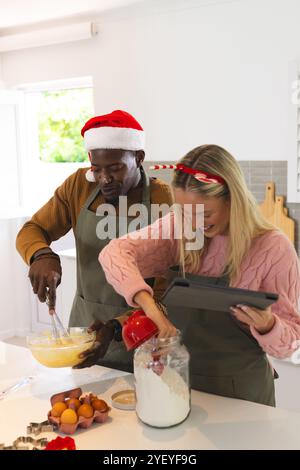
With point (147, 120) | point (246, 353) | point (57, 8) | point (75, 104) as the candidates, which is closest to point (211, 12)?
point (147, 120)

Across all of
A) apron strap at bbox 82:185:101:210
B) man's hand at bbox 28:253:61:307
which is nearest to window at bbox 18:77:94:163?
apron strap at bbox 82:185:101:210

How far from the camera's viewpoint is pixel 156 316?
55.7 inches

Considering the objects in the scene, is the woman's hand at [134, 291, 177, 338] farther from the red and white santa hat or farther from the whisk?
the red and white santa hat

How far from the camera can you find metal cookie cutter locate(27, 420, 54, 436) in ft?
4.45

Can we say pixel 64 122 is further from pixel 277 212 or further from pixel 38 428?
pixel 38 428

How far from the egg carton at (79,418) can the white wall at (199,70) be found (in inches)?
85.7

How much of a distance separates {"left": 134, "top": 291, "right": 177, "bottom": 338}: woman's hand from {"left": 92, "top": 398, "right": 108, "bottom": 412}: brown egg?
0.74ft

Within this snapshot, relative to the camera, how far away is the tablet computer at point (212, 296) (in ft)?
3.86

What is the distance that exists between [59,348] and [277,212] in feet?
6.67

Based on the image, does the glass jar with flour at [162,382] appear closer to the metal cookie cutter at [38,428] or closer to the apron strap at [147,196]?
the metal cookie cutter at [38,428]

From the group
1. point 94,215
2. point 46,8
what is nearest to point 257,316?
point 94,215

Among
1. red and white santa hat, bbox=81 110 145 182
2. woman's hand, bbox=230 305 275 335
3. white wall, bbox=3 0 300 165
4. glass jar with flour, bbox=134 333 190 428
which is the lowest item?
glass jar with flour, bbox=134 333 190 428

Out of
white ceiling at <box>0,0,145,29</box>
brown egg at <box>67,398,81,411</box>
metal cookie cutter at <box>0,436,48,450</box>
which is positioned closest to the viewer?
metal cookie cutter at <box>0,436,48,450</box>

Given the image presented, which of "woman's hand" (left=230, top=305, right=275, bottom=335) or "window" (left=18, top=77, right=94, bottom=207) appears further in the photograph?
"window" (left=18, top=77, right=94, bottom=207)
